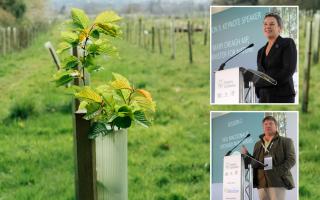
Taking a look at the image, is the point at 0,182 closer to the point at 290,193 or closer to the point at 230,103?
the point at 230,103

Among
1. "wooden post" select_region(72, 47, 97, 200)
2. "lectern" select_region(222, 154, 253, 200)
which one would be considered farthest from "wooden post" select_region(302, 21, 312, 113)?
"wooden post" select_region(72, 47, 97, 200)

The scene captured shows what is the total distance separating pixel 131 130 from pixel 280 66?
0.58 meters

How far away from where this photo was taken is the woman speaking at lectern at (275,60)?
94.9 inches

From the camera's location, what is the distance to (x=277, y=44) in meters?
2.41

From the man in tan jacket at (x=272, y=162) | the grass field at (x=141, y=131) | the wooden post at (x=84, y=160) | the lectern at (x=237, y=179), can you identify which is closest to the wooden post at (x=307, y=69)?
the grass field at (x=141, y=131)

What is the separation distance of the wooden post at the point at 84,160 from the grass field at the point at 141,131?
35.5 inches

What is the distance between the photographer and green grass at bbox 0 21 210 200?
8.20ft

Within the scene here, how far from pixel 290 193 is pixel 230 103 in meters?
0.37

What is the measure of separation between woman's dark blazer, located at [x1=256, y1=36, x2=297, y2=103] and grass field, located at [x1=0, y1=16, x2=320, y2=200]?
6cm

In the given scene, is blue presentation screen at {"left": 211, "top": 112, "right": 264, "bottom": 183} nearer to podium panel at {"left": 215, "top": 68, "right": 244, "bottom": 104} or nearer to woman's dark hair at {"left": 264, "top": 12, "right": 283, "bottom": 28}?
podium panel at {"left": 215, "top": 68, "right": 244, "bottom": 104}

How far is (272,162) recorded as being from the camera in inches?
96.8

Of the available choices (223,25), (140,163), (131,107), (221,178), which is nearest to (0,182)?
(140,163)

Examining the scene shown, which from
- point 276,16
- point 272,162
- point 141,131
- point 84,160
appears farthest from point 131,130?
point 84,160

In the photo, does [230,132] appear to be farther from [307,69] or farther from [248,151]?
[307,69]
